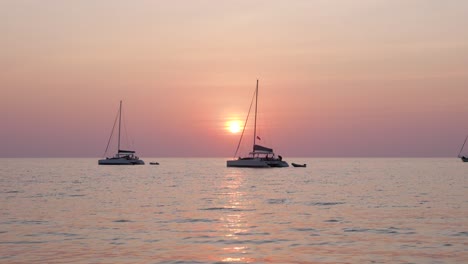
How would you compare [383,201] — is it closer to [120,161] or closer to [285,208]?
[285,208]

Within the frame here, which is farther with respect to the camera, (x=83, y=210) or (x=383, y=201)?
(x=383, y=201)

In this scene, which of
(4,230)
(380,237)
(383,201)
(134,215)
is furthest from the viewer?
(383,201)

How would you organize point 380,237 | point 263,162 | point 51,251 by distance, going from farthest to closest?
point 263,162
point 380,237
point 51,251

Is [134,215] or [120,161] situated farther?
[120,161]

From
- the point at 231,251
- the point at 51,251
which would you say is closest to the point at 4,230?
the point at 51,251

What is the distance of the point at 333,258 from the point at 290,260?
1895mm

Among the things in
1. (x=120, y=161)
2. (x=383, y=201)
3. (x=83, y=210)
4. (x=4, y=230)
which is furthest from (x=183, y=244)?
(x=120, y=161)

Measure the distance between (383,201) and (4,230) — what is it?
1371 inches

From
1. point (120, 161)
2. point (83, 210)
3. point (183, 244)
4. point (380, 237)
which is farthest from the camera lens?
point (120, 161)

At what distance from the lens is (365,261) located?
25953mm

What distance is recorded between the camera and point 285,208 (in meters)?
50.2

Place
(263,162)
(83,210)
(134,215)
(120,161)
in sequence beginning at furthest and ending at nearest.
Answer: (120,161) → (263,162) → (83,210) → (134,215)

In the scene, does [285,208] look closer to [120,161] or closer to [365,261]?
[365,261]

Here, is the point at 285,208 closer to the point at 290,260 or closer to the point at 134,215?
the point at 134,215
